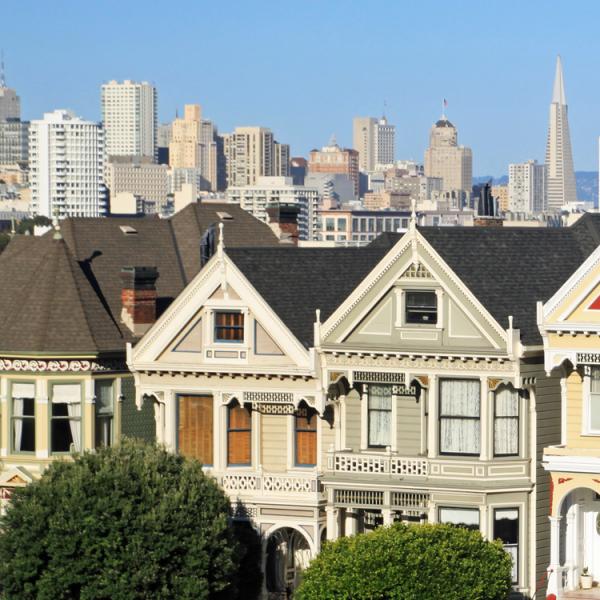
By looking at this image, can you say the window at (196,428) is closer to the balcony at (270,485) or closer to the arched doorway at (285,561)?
the balcony at (270,485)

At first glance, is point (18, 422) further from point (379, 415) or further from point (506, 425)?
point (506, 425)

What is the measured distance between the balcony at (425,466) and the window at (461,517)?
0.64 metres

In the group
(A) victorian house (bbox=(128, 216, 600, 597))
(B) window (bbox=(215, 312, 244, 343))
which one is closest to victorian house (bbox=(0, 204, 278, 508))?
(A) victorian house (bbox=(128, 216, 600, 597))

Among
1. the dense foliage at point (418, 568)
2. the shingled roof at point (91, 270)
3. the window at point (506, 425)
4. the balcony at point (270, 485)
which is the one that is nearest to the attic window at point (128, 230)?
the shingled roof at point (91, 270)

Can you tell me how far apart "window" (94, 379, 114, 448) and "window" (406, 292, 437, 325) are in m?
7.17

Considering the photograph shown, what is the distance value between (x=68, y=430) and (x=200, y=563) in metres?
5.64

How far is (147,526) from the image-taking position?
4525 cm

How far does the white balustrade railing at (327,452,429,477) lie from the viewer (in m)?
46.0

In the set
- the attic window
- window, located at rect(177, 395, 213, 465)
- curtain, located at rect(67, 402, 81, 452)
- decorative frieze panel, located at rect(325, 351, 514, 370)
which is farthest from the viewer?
the attic window

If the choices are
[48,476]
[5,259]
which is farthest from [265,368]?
[5,259]

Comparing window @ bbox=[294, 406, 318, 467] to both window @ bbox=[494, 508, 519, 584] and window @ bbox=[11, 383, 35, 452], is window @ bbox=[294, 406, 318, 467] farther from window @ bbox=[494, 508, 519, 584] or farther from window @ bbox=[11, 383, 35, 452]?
window @ bbox=[11, 383, 35, 452]

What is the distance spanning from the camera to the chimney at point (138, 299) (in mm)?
50875

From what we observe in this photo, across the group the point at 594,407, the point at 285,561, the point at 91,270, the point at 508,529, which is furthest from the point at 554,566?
the point at 91,270

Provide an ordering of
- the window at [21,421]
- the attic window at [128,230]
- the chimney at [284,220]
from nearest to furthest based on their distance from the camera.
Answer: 1. the window at [21,421]
2. the attic window at [128,230]
3. the chimney at [284,220]
